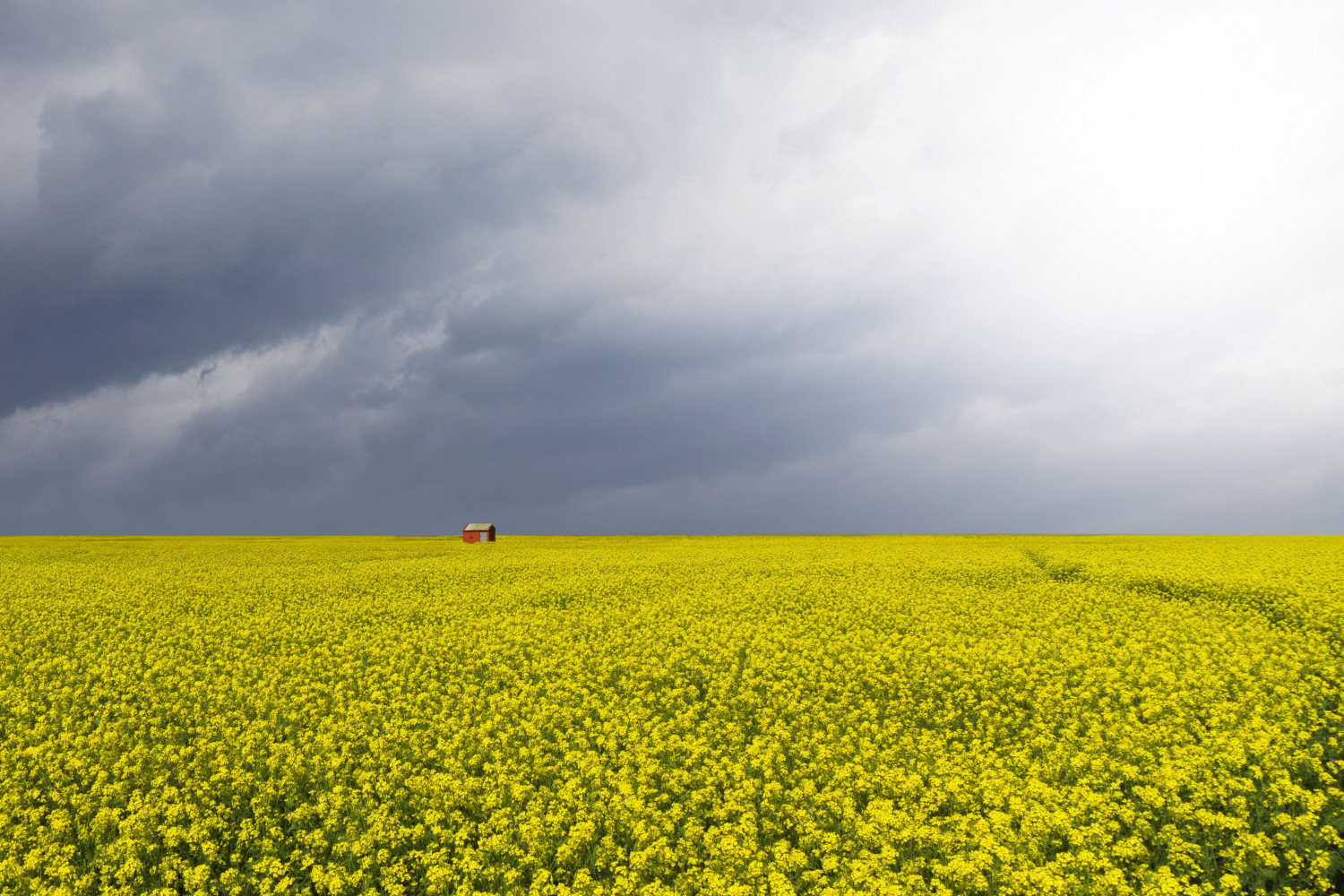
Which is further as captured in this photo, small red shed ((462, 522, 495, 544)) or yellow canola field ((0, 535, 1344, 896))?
small red shed ((462, 522, 495, 544))

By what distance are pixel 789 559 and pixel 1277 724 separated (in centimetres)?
2891

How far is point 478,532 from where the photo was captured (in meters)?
73.2

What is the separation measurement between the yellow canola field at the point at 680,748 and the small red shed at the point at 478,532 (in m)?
48.6

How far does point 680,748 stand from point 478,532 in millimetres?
64361

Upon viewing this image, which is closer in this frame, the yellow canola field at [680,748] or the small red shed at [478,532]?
the yellow canola field at [680,748]

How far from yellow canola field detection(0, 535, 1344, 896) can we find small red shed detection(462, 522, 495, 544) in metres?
48.6

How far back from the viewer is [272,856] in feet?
30.5

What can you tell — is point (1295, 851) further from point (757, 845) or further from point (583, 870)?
point (583, 870)

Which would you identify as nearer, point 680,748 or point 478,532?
point 680,748

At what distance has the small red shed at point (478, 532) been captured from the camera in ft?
241

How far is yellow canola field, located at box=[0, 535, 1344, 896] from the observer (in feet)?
29.2

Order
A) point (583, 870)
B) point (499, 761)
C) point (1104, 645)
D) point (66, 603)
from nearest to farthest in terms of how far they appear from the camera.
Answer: point (583, 870) → point (499, 761) → point (1104, 645) → point (66, 603)

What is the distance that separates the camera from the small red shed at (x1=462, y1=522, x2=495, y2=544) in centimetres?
7338

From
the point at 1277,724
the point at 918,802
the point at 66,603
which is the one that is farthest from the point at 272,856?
the point at 66,603
